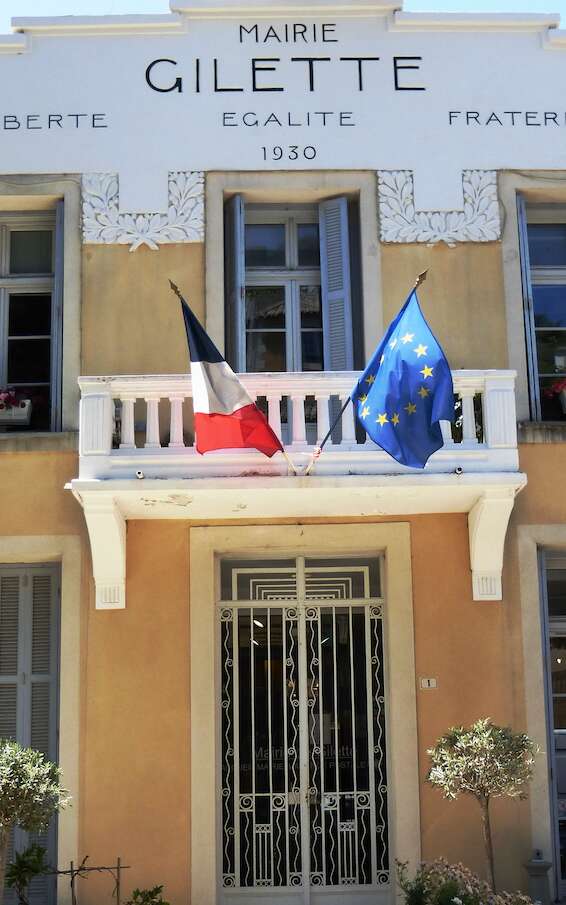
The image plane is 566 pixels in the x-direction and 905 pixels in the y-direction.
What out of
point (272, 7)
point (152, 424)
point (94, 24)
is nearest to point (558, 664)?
point (152, 424)

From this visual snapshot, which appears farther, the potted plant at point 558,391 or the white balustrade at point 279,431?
the potted plant at point 558,391

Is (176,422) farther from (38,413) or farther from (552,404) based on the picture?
(552,404)

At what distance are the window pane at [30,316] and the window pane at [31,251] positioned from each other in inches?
10.4

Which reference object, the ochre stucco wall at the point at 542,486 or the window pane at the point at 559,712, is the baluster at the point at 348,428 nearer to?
the ochre stucco wall at the point at 542,486

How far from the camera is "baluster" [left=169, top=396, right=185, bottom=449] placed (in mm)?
9555

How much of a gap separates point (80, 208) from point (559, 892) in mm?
6737

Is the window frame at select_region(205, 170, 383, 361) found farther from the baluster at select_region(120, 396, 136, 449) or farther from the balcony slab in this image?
the balcony slab

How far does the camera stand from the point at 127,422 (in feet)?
31.6

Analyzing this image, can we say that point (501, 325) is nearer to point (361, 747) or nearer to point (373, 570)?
point (373, 570)

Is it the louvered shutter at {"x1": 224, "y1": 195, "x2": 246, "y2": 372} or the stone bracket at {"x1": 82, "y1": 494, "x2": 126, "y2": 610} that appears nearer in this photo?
the stone bracket at {"x1": 82, "y1": 494, "x2": 126, "y2": 610}

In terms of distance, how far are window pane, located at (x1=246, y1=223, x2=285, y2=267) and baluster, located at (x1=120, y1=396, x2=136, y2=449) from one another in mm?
2191

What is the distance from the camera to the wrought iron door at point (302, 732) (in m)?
10.1

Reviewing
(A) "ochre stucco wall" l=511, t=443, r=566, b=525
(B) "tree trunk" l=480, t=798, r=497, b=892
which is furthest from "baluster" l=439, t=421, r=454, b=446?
(B) "tree trunk" l=480, t=798, r=497, b=892

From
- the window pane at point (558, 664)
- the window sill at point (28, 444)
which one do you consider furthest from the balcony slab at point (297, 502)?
the window sill at point (28, 444)
